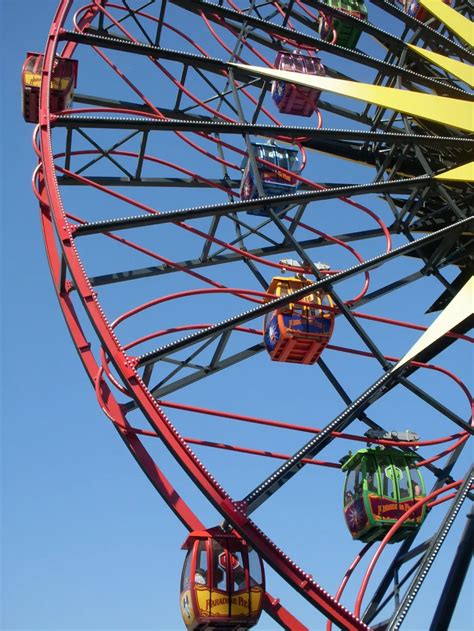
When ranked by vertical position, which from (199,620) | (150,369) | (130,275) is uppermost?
(130,275)

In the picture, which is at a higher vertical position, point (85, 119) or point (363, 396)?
point (85, 119)

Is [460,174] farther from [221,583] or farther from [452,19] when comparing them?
[221,583]

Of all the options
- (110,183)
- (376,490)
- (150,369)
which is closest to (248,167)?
(110,183)

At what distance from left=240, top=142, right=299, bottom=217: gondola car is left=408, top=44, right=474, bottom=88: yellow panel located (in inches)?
125

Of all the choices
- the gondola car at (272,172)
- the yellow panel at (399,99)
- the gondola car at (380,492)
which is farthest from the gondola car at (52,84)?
the gondola car at (380,492)

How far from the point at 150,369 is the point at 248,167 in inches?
143

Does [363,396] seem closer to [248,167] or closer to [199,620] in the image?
[199,620]

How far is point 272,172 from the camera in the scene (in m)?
13.7

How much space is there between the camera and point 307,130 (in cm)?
1331

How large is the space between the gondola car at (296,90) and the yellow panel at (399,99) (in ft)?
1.26

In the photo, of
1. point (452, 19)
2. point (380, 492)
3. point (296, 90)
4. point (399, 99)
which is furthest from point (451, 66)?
point (380, 492)

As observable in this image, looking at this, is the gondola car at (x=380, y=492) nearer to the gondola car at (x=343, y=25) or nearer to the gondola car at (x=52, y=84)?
the gondola car at (x=52, y=84)

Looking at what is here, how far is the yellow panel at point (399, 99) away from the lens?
14.2m

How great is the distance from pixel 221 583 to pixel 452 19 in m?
11.1
